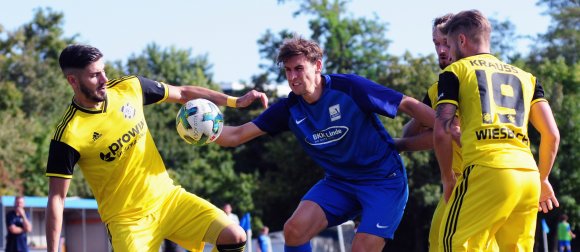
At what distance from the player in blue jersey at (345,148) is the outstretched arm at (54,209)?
2.01 meters

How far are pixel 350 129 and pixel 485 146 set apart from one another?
1.90 metres

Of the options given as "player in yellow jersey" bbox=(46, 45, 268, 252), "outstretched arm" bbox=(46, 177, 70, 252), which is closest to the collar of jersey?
"player in yellow jersey" bbox=(46, 45, 268, 252)

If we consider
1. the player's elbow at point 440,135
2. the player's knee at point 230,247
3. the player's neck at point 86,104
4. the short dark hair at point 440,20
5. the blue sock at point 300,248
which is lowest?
the blue sock at point 300,248

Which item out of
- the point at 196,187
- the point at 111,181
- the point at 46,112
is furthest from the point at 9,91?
the point at 111,181

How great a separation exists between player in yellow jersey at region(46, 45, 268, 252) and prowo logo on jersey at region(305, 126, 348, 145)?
3.59 ft

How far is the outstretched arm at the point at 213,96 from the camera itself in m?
9.12

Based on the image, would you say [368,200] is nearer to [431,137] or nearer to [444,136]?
[431,137]

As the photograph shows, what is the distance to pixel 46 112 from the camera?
59812 millimetres

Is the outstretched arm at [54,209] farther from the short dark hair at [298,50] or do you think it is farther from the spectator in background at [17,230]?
the spectator in background at [17,230]

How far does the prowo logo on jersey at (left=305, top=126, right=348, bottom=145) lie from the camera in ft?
28.6

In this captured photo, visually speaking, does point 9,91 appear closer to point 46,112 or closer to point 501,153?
point 46,112

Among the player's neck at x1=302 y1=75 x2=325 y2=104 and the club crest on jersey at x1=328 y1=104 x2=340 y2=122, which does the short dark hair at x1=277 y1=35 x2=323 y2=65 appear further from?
the club crest on jersey at x1=328 y1=104 x2=340 y2=122

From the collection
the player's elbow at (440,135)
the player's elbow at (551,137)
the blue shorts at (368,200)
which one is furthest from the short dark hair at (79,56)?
the player's elbow at (551,137)

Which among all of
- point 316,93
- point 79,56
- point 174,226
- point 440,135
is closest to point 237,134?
point 316,93
